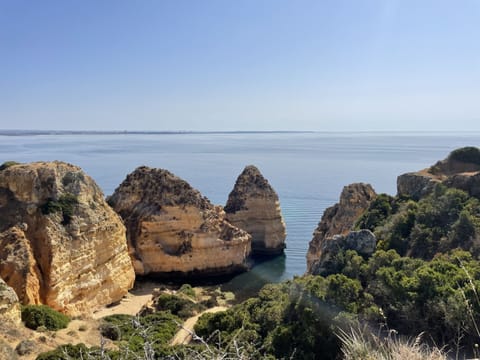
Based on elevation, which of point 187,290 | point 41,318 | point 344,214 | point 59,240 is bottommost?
point 187,290

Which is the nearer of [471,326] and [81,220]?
[471,326]

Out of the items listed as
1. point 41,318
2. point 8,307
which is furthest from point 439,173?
point 8,307

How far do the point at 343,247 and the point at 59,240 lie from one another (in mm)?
12700

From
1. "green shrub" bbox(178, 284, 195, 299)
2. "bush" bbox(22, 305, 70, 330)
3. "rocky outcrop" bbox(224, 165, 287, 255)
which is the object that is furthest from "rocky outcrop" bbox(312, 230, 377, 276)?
"rocky outcrop" bbox(224, 165, 287, 255)

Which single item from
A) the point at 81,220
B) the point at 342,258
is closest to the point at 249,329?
the point at 342,258

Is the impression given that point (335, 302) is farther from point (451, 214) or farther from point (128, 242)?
point (128, 242)

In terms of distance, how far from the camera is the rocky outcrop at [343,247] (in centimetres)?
1569

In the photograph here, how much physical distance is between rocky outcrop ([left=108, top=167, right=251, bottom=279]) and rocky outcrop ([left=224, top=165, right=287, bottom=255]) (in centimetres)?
562

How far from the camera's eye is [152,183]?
96.1ft

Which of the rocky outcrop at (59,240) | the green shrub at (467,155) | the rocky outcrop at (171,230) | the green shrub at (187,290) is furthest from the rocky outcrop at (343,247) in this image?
the rocky outcrop at (171,230)

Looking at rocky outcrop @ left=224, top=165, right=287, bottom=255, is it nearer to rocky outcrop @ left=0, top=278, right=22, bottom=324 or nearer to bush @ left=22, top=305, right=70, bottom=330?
bush @ left=22, top=305, right=70, bottom=330

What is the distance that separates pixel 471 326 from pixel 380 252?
15.8ft

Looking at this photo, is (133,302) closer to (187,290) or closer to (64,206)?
(187,290)

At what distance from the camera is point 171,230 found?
28734 mm
